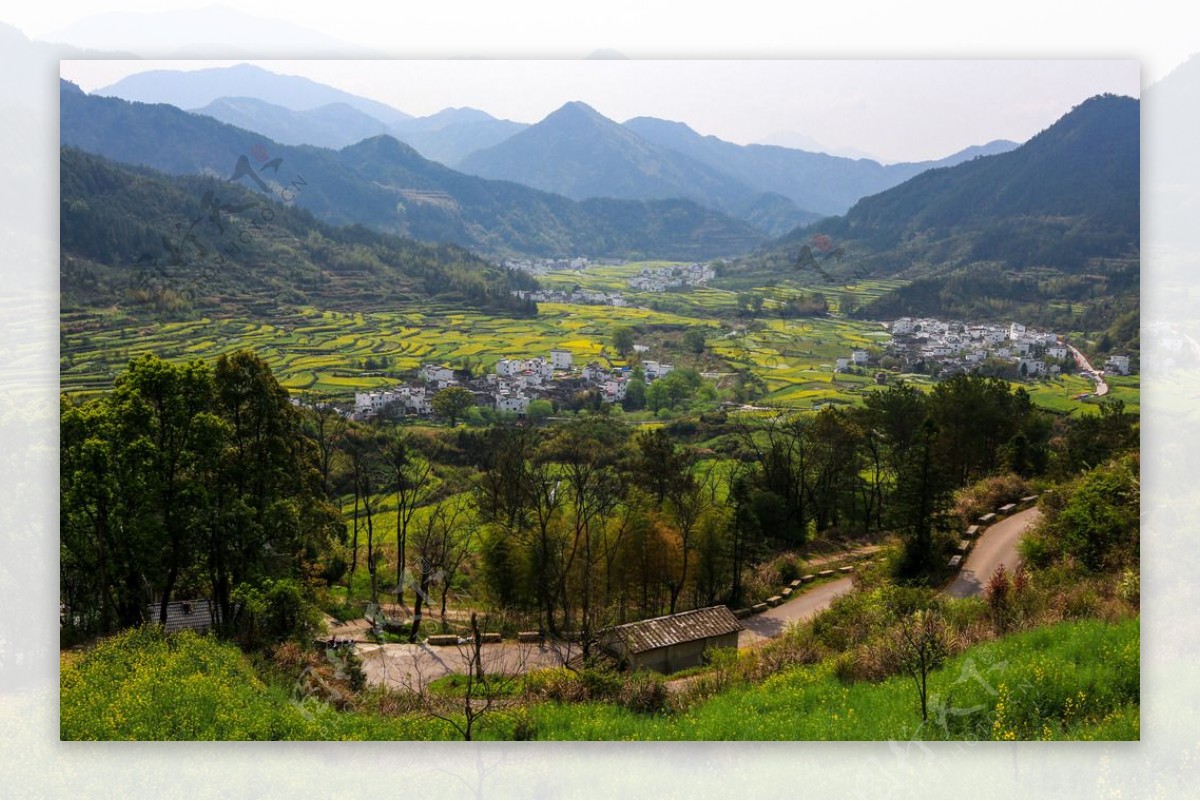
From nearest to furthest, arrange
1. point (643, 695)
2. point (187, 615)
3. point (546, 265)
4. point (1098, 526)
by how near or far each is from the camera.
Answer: point (643, 695) < point (187, 615) < point (1098, 526) < point (546, 265)

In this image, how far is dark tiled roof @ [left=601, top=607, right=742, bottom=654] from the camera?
702cm

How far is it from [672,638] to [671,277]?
9342 mm

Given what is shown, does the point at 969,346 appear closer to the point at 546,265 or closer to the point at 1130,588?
the point at 1130,588

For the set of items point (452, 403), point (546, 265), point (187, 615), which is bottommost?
point (187, 615)

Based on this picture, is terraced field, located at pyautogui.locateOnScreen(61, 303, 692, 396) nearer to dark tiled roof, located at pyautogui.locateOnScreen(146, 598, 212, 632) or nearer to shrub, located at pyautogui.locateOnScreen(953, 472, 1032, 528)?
dark tiled roof, located at pyautogui.locateOnScreen(146, 598, 212, 632)

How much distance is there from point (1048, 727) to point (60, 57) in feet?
27.0

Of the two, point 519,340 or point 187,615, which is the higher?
point 519,340

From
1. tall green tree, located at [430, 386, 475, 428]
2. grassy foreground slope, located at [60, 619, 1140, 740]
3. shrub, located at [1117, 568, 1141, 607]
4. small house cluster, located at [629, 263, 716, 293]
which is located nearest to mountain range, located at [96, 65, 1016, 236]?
small house cluster, located at [629, 263, 716, 293]

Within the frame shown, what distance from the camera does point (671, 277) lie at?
50.7 ft

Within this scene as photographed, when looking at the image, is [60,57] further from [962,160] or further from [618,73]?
[962,160]

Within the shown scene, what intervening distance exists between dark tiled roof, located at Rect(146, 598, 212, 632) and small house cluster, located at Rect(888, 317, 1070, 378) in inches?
332

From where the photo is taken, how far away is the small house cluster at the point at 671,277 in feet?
48.6

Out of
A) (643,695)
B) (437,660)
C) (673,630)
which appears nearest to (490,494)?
(437,660)

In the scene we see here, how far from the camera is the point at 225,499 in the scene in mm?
6844
